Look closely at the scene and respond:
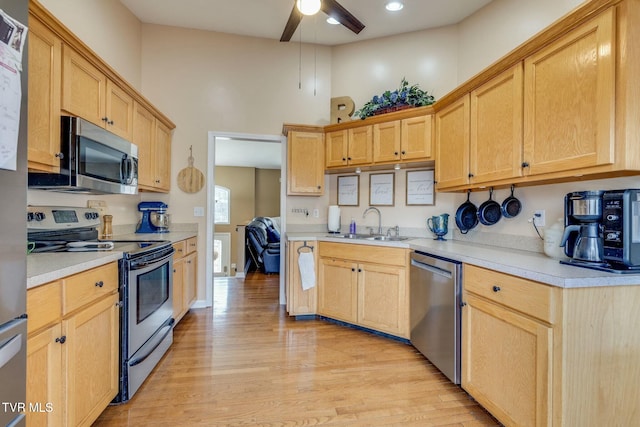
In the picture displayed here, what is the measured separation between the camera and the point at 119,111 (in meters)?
2.43

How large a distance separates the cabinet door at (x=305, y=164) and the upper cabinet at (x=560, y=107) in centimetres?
158

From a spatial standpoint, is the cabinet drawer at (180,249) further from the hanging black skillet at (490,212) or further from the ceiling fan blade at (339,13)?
the hanging black skillet at (490,212)

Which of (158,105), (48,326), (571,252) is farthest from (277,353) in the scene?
(158,105)

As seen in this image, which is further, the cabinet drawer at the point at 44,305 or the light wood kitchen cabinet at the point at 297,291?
the light wood kitchen cabinet at the point at 297,291

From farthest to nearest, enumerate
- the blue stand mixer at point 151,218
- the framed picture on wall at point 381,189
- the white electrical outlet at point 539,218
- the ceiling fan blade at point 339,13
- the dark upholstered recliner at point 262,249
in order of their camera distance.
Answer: the dark upholstered recliner at point 262,249 < the framed picture on wall at point 381,189 < the blue stand mixer at point 151,218 < the ceiling fan blade at point 339,13 < the white electrical outlet at point 539,218

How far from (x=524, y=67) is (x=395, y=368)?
211 cm

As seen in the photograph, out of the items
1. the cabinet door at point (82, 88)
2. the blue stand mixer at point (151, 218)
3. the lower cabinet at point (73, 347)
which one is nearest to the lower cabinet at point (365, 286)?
the blue stand mixer at point (151, 218)

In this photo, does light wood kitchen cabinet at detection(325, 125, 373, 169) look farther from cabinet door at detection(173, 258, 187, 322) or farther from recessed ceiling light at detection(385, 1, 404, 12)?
cabinet door at detection(173, 258, 187, 322)

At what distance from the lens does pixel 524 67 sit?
1825 mm

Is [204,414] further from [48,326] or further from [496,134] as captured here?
[496,134]

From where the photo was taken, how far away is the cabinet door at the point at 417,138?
284 cm

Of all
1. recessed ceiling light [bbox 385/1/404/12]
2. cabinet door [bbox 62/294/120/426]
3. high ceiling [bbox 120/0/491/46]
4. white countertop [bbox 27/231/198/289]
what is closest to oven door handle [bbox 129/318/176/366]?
cabinet door [bbox 62/294/120/426]

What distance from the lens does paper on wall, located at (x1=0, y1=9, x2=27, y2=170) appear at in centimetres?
86

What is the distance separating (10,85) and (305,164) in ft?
8.98
